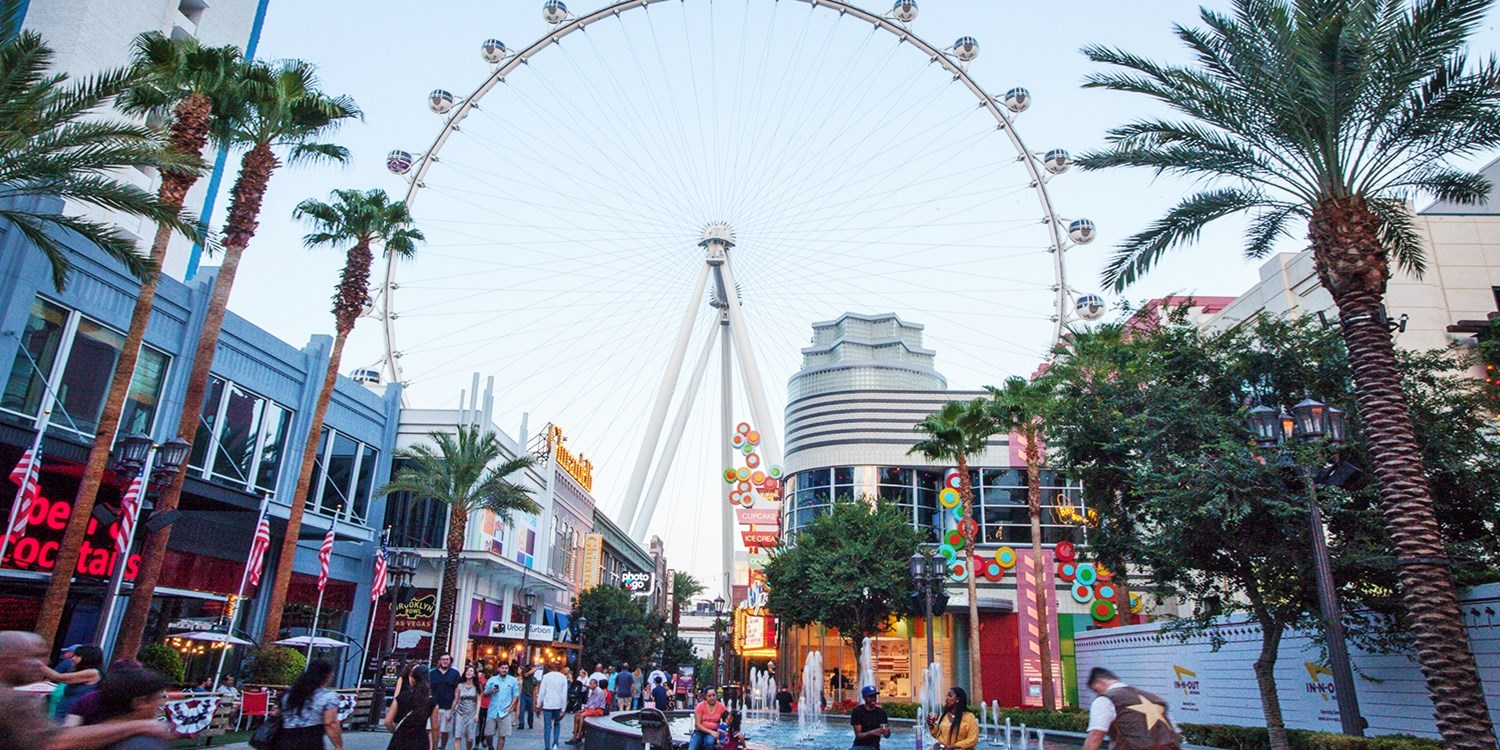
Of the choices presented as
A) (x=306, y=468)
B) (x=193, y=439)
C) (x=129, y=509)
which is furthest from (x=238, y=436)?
(x=129, y=509)

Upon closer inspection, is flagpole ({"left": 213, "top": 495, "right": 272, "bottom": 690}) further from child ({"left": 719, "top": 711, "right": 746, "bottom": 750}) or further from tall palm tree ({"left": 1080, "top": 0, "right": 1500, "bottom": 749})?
tall palm tree ({"left": 1080, "top": 0, "right": 1500, "bottom": 749})

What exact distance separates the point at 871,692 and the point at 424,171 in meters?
39.6

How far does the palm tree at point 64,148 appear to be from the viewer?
1446 cm

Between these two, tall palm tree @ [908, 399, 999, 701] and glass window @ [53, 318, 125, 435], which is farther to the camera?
tall palm tree @ [908, 399, 999, 701]

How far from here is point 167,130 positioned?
19391 millimetres

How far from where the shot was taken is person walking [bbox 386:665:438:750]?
10555 mm

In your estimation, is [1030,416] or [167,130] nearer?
[167,130]

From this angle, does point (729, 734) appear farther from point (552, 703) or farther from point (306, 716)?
point (306, 716)

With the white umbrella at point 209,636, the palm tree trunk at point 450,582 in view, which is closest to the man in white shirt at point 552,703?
the white umbrella at point 209,636

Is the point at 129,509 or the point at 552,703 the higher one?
the point at 129,509

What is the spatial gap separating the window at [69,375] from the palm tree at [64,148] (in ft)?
13.8

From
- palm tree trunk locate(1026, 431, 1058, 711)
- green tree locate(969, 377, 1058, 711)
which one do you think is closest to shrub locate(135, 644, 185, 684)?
palm tree trunk locate(1026, 431, 1058, 711)

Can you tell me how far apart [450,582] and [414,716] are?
21.7 metres

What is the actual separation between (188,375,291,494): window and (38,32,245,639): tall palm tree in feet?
22.3
